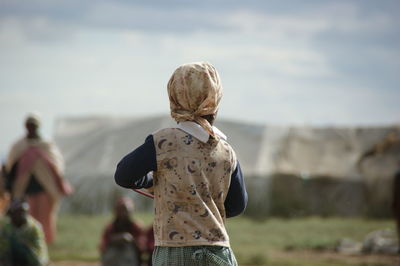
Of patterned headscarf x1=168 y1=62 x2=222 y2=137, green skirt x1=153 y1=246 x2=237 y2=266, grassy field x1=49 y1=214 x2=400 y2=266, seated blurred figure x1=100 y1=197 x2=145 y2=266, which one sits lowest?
grassy field x1=49 y1=214 x2=400 y2=266

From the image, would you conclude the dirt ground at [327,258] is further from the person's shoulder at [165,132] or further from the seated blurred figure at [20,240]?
the person's shoulder at [165,132]

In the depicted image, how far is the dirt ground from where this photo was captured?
1317cm

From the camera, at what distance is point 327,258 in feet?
46.3

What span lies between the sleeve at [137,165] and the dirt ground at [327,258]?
9.13 meters

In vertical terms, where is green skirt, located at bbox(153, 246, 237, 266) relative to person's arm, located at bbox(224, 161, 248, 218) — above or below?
below

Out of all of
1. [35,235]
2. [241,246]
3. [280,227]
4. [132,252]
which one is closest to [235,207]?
[35,235]

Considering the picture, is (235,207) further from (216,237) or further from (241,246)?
(241,246)

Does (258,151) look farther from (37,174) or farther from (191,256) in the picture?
(191,256)

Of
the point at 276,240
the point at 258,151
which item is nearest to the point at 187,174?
the point at 276,240

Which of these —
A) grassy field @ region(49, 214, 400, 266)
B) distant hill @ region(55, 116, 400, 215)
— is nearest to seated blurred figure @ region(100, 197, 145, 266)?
grassy field @ region(49, 214, 400, 266)

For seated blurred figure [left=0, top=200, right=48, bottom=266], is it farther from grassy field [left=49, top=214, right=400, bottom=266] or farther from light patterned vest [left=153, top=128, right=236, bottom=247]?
grassy field [left=49, top=214, right=400, bottom=266]

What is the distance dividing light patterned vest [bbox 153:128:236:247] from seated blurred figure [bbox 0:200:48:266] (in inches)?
179

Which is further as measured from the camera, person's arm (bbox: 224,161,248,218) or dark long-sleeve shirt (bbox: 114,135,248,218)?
person's arm (bbox: 224,161,248,218)

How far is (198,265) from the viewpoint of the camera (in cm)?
402
